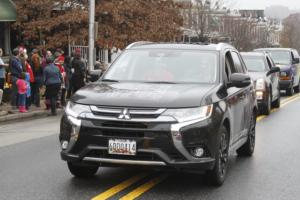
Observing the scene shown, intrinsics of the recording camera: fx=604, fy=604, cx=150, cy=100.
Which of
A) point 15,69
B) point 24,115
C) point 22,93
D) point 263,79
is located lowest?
point 24,115

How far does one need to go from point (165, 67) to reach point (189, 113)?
150 cm

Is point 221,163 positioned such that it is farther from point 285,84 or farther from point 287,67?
point 285,84

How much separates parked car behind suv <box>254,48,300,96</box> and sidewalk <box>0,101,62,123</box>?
9.65 metres

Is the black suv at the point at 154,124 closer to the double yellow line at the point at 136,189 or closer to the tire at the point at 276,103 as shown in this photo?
the double yellow line at the point at 136,189

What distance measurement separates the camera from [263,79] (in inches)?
637

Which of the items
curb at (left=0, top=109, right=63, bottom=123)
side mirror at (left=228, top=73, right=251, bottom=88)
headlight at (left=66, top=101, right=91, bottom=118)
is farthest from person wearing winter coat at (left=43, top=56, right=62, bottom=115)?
headlight at (left=66, top=101, right=91, bottom=118)

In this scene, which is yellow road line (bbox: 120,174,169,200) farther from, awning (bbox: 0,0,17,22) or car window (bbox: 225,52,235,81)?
awning (bbox: 0,0,17,22)

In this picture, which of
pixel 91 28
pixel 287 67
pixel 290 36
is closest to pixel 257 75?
pixel 91 28

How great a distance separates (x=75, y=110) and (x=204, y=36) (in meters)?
44.5

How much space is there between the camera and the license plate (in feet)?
21.2

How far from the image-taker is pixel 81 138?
666 cm

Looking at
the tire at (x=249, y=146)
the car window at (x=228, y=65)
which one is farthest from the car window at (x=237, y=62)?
the tire at (x=249, y=146)

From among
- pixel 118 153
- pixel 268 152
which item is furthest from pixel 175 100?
pixel 268 152

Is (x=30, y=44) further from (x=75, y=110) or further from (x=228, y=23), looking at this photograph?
(x=228, y=23)
